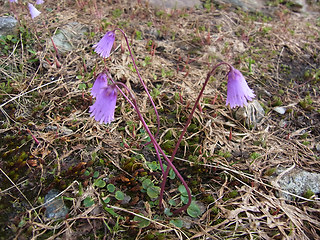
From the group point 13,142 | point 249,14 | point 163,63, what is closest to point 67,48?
point 163,63

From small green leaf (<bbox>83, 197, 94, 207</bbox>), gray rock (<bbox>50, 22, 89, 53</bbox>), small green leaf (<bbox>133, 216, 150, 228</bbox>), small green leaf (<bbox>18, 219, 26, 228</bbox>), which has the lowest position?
small green leaf (<bbox>133, 216, 150, 228</bbox>)

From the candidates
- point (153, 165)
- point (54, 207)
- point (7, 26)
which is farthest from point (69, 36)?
point (54, 207)

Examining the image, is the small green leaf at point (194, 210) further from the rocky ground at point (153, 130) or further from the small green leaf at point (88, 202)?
the small green leaf at point (88, 202)

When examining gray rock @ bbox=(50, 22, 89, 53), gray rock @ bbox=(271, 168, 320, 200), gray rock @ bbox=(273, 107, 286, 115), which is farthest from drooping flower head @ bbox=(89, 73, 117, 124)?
gray rock @ bbox=(273, 107, 286, 115)

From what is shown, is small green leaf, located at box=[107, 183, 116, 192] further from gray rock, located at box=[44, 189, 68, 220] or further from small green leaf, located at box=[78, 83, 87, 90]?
small green leaf, located at box=[78, 83, 87, 90]

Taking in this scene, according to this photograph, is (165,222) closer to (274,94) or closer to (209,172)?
(209,172)

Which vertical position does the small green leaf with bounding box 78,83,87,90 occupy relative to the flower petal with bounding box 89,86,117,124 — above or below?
below

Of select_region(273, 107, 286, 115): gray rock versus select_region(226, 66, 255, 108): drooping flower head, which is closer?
select_region(226, 66, 255, 108): drooping flower head
